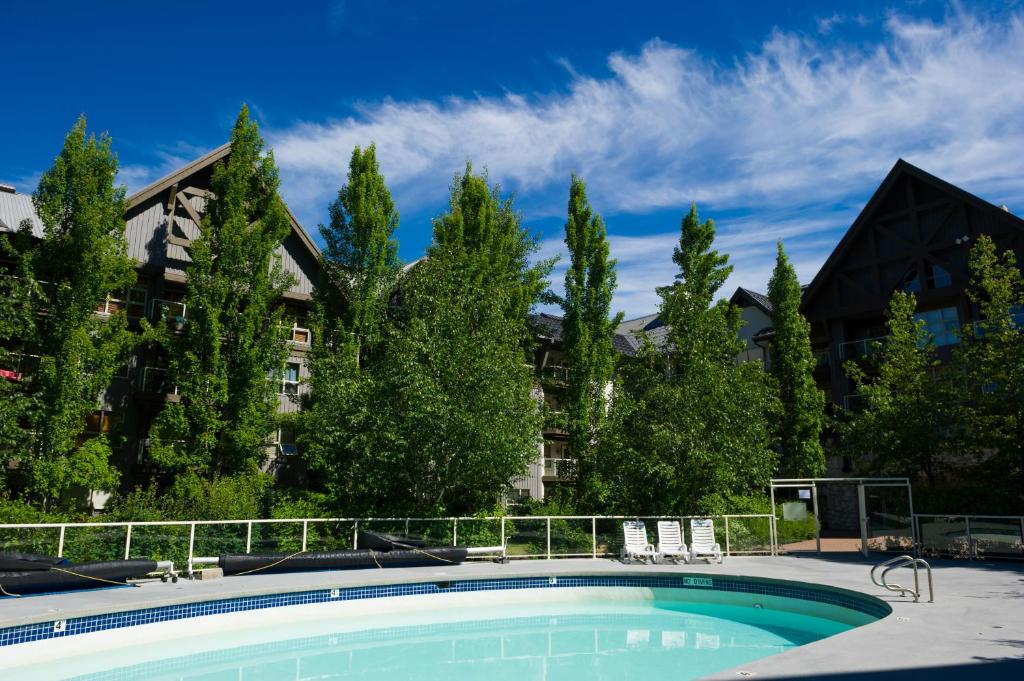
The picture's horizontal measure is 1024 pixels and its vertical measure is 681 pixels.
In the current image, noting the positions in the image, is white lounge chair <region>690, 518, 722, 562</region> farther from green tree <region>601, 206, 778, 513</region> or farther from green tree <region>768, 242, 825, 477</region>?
green tree <region>768, 242, 825, 477</region>

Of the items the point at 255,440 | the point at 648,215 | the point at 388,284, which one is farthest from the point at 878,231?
the point at 255,440

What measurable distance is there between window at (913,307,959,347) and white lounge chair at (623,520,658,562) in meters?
19.0

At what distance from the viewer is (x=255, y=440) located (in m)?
22.6

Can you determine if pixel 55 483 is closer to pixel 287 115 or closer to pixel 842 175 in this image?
pixel 287 115

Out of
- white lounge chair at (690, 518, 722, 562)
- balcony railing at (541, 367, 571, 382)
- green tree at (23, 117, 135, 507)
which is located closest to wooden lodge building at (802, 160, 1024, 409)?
balcony railing at (541, 367, 571, 382)

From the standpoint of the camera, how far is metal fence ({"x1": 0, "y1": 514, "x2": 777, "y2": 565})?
40.9ft

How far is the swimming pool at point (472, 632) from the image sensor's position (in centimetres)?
880

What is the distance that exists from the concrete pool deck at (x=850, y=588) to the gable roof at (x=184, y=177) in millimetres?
17488

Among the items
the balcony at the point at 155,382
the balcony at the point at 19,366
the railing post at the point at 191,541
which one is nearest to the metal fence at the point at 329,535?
the railing post at the point at 191,541

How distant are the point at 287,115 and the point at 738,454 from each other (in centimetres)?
1424

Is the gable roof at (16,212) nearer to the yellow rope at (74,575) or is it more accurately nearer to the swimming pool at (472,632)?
the yellow rope at (74,575)

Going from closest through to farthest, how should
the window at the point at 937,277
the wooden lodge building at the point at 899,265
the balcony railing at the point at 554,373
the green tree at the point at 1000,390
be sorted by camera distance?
the green tree at the point at 1000,390, the wooden lodge building at the point at 899,265, the balcony railing at the point at 554,373, the window at the point at 937,277

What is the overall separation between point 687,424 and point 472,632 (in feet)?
29.4

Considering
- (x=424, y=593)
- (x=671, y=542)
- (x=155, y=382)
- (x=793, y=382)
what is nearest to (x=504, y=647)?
(x=424, y=593)
